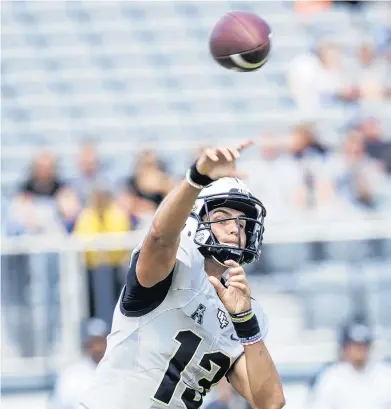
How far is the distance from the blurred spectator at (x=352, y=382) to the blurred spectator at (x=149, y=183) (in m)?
1.83

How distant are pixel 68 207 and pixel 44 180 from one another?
0.48 m

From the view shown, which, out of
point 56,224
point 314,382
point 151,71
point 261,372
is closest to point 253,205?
point 261,372

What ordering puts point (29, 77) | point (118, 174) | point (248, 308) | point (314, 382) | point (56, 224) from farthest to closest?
point (29, 77) → point (118, 174) → point (56, 224) → point (314, 382) → point (248, 308)

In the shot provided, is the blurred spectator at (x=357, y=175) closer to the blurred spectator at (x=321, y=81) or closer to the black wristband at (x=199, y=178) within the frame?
the blurred spectator at (x=321, y=81)

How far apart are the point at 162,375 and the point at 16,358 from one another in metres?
3.65

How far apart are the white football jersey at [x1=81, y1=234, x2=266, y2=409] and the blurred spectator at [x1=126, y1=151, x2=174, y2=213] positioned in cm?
391

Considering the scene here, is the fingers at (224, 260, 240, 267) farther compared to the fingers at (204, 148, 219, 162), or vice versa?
the fingers at (224, 260, 240, 267)

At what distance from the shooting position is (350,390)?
6918 millimetres

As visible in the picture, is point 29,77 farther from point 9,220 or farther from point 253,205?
point 253,205

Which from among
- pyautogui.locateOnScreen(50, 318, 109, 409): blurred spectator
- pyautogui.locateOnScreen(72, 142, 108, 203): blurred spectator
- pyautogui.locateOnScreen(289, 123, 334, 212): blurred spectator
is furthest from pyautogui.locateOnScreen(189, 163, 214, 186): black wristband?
pyautogui.locateOnScreen(72, 142, 108, 203): blurred spectator

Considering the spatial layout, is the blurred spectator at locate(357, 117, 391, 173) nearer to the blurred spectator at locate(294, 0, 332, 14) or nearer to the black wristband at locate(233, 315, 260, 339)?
the blurred spectator at locate(294, 0, 332, 14)

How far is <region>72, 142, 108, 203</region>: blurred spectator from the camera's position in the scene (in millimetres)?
8297

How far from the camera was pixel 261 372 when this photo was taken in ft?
12.5

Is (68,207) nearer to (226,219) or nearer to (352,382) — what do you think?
(352,382)
